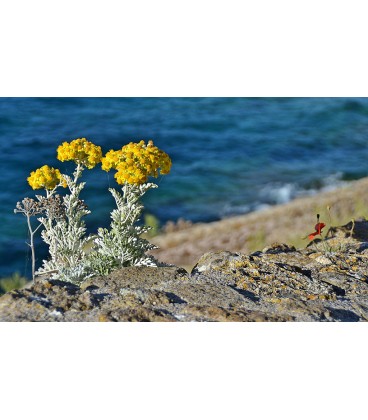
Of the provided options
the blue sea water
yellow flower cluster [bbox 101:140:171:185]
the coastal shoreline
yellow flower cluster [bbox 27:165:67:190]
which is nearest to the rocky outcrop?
yellow flower cluster [bbox 101:140:171:185]

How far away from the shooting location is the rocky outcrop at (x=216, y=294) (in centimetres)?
354

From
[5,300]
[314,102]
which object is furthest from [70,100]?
[5,300]

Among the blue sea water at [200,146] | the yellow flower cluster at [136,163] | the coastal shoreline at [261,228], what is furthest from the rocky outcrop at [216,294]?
the blue sea water at [200,146]

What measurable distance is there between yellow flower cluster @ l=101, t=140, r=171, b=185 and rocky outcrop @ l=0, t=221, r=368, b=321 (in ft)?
1.85

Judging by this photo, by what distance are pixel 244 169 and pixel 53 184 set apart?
9.05ft

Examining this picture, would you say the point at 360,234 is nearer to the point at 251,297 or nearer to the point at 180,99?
the point at 251,297

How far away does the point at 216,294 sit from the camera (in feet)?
12.3

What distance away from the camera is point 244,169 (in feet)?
22.0

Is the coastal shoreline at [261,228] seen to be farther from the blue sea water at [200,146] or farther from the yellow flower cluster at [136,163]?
the yellow flower cluster at [136,163]

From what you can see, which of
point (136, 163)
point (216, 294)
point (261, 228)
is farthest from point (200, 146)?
point (216, 294)

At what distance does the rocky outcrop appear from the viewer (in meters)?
3.54

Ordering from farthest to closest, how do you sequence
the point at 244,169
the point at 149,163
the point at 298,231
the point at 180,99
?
1. the point at 180,99
2. the point at 244,169
3. the point at 298,231
4. the point at 149,163

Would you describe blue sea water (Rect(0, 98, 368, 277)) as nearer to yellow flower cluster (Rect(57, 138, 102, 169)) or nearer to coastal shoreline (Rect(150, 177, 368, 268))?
coastal shoreline (Rect(150, 177, 368, 268))

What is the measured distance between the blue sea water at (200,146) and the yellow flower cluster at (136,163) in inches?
70.6
